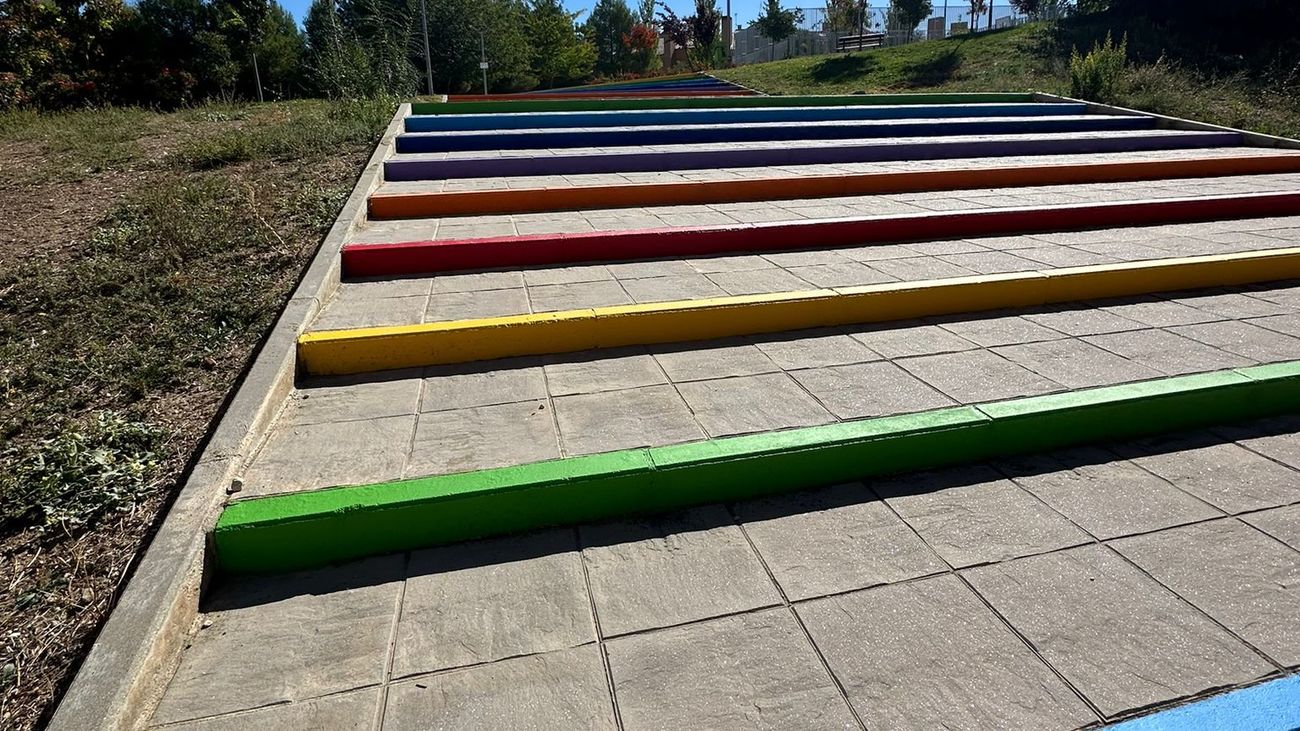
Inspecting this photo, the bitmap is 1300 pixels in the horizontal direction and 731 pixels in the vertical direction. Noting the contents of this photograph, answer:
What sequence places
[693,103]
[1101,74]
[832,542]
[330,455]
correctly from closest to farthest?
[832,542]
[330,455]
[693,103]
[1101,74]

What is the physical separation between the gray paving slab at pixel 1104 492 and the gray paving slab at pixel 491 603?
182 cm

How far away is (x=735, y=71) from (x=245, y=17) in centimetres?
1680

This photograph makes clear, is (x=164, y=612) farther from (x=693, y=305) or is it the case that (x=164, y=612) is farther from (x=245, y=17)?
(x=245, y=17)

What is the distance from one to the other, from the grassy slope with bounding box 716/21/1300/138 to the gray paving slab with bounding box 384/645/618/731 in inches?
501

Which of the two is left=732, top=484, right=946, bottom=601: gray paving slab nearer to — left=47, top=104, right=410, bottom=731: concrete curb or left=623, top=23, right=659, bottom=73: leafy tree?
left=47, top=104, right=410, bottom=731: concrete curb

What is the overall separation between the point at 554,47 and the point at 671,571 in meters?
49.6

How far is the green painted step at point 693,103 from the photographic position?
38.0 feet

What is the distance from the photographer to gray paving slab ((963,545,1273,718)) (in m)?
1.96

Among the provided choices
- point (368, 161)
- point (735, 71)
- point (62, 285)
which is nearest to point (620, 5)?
point (735, 71)

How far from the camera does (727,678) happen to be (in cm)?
202

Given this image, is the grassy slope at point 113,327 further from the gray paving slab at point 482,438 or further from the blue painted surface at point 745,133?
the blue painted surface at point 745,133

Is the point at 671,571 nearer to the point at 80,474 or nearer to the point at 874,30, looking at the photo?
the point at 80,474

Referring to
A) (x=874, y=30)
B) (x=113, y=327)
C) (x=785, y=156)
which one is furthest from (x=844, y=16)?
(x=113, y=327)

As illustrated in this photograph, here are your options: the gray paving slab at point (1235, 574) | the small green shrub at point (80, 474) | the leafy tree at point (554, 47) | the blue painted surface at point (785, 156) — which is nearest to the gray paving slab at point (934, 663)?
the gray paving slab at point (1235, 574)
